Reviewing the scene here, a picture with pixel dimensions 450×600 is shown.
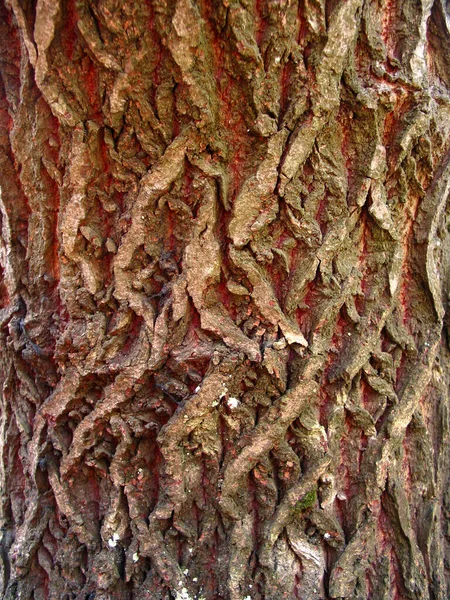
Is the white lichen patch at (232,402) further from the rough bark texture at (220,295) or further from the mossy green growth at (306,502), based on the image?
the mossy green growth at (306,502)

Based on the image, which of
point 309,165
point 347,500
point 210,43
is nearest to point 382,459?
point 347,500

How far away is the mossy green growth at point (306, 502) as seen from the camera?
164 centimetres

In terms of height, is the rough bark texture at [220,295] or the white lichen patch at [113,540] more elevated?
the rough bark texture at [220,295]

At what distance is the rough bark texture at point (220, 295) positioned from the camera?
1.57 metres

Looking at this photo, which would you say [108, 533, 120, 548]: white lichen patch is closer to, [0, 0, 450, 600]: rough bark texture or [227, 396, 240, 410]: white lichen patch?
[0, 0, 450, 600]: rough bark texture

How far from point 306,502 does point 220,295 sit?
2.74ft

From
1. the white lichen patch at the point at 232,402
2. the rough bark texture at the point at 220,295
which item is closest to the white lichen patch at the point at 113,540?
the rough bark texture at the point at 220,295

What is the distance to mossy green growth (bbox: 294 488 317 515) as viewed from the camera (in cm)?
164

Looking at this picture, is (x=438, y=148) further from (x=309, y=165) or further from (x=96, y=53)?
(x=96, y=53)

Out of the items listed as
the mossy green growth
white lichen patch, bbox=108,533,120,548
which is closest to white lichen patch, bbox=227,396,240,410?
the mossy green growth

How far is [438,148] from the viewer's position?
1.90 meters

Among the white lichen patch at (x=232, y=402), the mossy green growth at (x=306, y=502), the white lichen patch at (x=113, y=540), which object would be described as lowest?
the white lichen patch at (x=113, y=540)

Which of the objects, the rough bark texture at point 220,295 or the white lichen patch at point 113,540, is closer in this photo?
the rough bark texture at point 220,295

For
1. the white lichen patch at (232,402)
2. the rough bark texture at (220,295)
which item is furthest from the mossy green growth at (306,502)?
the white lichen patch at (232,402)
